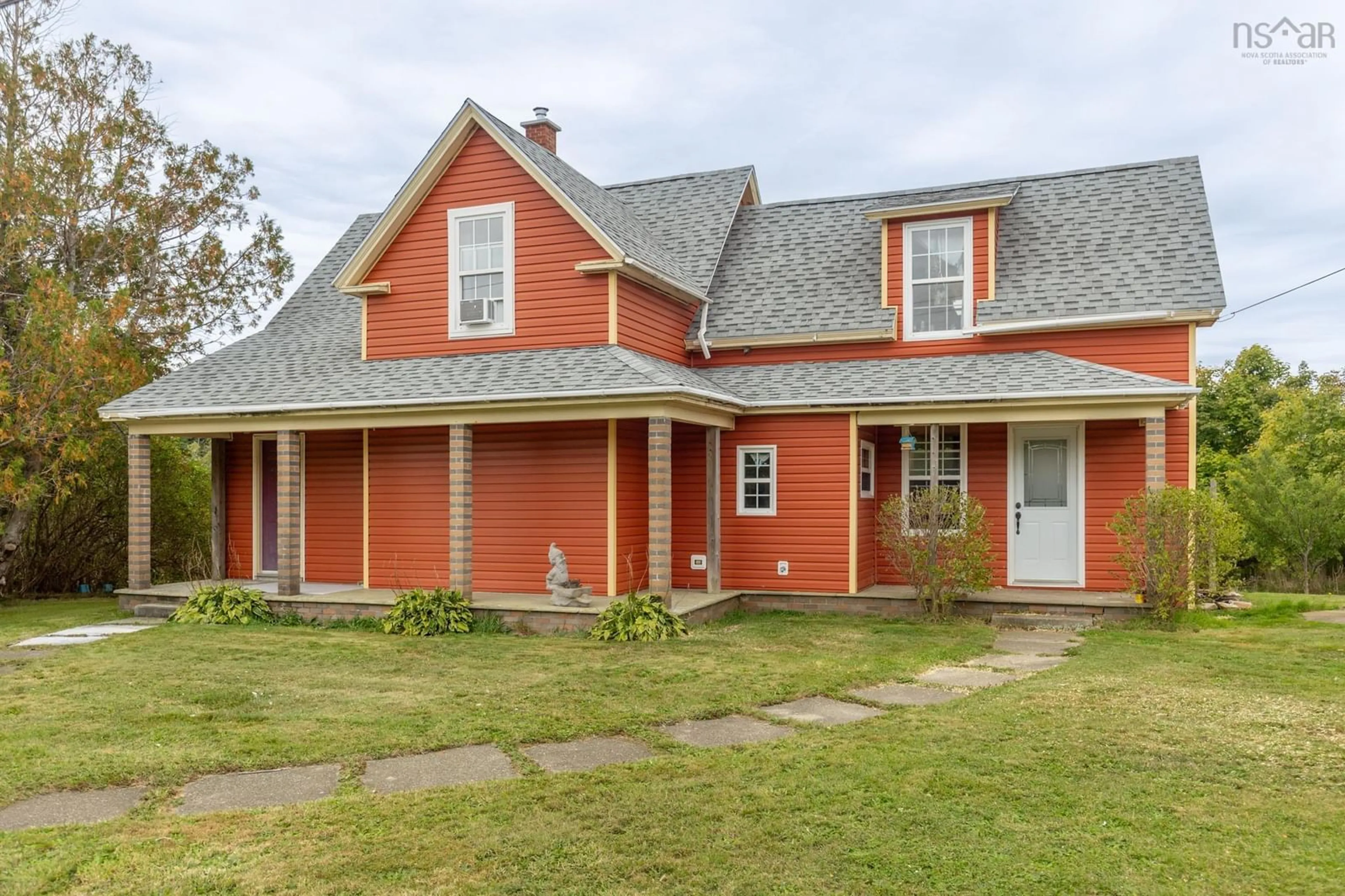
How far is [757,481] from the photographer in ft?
43.0

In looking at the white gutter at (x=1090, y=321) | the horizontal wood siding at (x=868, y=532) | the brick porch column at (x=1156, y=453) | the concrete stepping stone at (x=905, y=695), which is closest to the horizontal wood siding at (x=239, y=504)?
the horizontal wood siding at (x=868, y=532)

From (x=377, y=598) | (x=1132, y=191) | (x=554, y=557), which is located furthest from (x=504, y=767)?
(x=1132, y=191)

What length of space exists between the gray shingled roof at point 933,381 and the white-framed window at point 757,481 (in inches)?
30.9

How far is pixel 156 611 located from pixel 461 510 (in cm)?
468

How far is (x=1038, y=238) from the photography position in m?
14.1

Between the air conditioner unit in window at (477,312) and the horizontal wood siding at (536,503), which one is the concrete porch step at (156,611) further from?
the air conditioner unit in window at (477,312)

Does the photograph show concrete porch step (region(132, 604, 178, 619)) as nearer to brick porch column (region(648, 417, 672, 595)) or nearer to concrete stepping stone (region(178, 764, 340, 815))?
brick porch column (region(648, 417, 672, 595))

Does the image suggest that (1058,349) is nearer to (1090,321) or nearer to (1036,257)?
(1090,321)

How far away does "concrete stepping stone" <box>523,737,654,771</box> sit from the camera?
561cm

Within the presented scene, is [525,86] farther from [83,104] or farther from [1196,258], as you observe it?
[1196,258]

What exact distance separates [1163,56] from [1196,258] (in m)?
5.08

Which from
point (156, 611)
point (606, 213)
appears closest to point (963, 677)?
point (606, 213)

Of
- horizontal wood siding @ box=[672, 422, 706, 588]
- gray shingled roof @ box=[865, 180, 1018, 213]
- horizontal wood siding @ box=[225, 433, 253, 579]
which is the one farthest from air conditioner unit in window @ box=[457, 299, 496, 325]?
gray shingled roof @ box=[865, 180, 1018, 213]

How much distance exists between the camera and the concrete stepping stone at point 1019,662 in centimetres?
876
